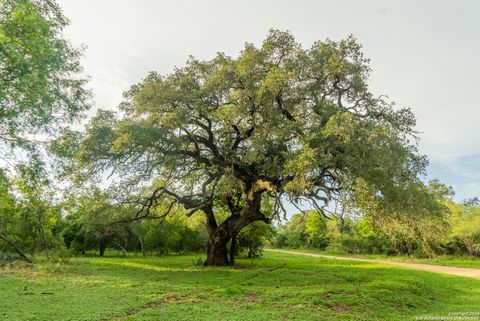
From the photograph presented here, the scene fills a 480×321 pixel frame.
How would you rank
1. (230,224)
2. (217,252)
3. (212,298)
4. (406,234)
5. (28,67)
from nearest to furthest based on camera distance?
1. (28,67)
2. (212,298)
3. (406,234)
4. (230,224)
5. (217,252)

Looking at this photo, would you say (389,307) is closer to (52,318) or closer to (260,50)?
(52,318)

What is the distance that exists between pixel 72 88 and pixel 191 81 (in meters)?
8.49

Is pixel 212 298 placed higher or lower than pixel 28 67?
lower

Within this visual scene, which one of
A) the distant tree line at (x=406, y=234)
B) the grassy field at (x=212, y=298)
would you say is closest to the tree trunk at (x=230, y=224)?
the distant tree line at (x=406, y=234)

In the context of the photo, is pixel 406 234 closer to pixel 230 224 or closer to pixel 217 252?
pixel 230 224

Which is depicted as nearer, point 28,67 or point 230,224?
point 28,67

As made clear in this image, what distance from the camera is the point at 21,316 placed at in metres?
8.95

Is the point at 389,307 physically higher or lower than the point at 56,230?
lower

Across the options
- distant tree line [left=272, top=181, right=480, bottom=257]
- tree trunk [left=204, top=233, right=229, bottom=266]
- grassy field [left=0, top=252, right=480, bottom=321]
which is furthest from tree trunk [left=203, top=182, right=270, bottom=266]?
grassy field [left=0, top=252, right=480, bottom=321]

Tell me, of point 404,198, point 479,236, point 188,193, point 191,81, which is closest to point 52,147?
point 191,81

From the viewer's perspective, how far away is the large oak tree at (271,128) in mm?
14328

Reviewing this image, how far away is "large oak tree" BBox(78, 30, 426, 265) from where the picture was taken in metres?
14.3

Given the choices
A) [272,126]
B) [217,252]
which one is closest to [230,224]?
[217,252]

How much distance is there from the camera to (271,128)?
1639cm
